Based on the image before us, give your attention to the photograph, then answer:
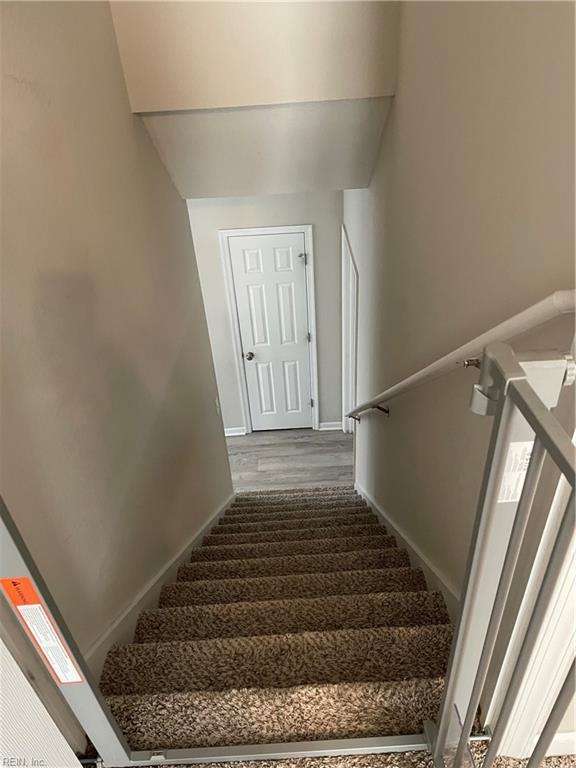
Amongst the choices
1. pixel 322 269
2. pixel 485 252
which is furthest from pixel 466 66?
pixel 322 269

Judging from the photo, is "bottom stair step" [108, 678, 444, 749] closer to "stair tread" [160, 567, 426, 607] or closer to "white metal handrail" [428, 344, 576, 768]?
"white metal handrail" [428, 344, 576, 768]

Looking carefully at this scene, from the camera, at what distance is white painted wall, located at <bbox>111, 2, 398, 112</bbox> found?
68.2 inches

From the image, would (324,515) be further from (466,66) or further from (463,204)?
(466,66)

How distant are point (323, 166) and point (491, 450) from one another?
2272 millimetres

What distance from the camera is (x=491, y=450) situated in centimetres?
62

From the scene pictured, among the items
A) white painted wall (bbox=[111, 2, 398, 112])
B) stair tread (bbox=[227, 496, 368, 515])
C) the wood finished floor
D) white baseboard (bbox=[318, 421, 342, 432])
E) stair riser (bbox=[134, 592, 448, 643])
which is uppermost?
white painted wall (bbox=[111, 2, 398, 112])

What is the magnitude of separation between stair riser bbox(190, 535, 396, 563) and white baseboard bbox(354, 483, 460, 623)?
0.39 feet

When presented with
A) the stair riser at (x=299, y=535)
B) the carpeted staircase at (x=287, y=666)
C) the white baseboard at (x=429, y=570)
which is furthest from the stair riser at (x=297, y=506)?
the carpeted staircase at (x=287, y=666)

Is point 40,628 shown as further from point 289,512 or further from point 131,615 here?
point 289,512

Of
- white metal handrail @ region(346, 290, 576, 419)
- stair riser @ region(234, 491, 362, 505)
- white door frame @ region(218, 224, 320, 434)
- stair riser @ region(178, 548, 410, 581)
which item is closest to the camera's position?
white metal handrail @ region(346, 290, 576, 419)

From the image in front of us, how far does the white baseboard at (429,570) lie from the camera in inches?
52.8

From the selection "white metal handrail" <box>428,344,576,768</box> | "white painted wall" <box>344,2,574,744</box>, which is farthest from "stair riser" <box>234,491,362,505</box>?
"white metal handrail" <box>428,344,576,768</box>

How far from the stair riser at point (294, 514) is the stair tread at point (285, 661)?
1751 millimetres

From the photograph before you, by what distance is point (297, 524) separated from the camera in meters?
2.77
